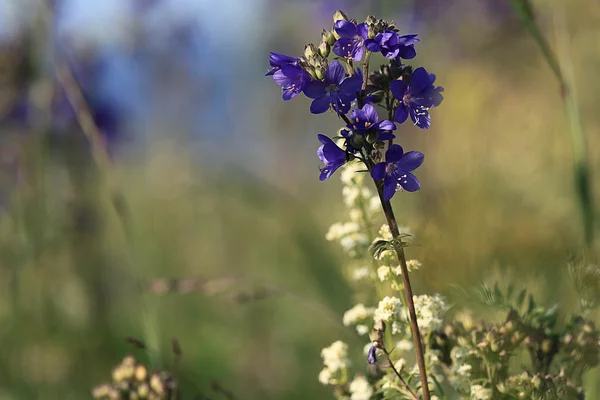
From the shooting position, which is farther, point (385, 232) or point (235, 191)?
point (235, 191)

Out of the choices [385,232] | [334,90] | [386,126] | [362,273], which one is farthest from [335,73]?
[362,273]

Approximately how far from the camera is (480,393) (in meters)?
1.12

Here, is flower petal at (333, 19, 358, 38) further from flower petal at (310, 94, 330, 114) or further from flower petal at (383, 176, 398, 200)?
flower petal at (383, 176, 398, 200)

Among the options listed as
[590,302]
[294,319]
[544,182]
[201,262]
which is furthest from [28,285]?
[590,302]

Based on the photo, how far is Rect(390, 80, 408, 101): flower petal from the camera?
1078 mm

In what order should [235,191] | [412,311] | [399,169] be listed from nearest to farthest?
A: [412,311] → [399,169] → [235,191]

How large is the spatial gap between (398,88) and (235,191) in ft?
4.78

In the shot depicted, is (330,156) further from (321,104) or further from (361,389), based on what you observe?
(361,389)

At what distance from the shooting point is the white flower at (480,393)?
112cm

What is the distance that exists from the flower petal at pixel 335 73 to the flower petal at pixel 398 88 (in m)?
0.08

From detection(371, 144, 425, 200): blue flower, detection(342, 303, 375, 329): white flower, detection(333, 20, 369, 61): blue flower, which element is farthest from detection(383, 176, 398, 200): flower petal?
detection(342, 303, 375, 329): white flower

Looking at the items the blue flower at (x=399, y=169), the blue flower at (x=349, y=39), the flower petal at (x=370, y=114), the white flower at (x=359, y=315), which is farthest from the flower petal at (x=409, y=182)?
the white flower at (x=359, y=315)

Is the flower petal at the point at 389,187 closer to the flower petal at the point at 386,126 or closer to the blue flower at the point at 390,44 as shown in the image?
the flower petal at the point at 386,126

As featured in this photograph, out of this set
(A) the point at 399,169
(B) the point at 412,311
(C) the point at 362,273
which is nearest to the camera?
(B) the point at 412,311
